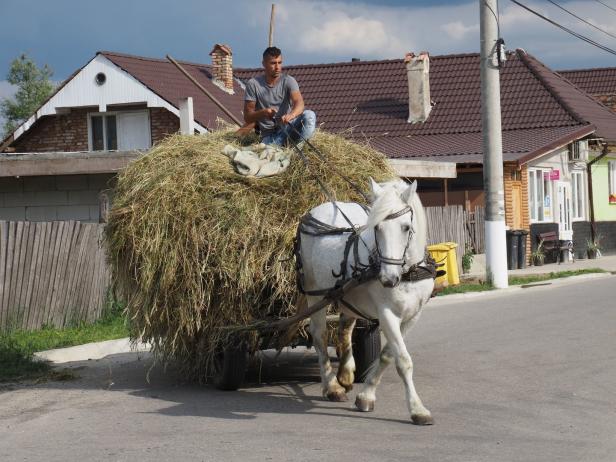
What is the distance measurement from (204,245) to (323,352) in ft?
4.58

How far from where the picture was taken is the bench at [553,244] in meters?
30.9

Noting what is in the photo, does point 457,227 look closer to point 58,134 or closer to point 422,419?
point 58,134

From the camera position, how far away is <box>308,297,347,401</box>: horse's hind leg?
9.23 meters

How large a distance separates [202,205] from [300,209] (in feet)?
2.85

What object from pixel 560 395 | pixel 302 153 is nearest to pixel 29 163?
pixel 302 153

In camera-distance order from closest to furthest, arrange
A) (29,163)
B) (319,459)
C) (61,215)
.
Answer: (319,459)
(29,163)
(61,215)

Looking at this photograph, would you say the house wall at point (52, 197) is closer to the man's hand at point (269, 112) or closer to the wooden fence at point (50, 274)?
the wooden fence at point (50, 274)

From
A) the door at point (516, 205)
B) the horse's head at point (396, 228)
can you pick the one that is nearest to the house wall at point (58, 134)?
the door at point (516, 205)

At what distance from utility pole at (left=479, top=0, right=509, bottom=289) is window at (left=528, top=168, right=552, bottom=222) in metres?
11.1

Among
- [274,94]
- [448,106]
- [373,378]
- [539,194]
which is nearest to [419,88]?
[448,106]

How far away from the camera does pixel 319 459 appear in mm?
7000

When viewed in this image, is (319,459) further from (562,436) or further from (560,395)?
(560,395)

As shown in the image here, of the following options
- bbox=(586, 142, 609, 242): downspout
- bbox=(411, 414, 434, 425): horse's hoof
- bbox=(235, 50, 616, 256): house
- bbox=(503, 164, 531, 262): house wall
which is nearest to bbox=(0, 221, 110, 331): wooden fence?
bbox=(411, 414, 434, 425): horse's hoof

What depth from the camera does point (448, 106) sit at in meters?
36.2
